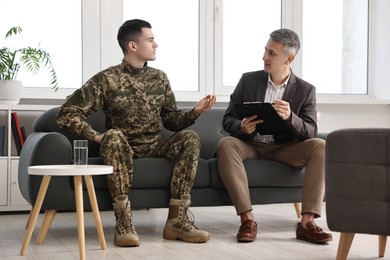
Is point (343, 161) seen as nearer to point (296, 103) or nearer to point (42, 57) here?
point (296, 103)

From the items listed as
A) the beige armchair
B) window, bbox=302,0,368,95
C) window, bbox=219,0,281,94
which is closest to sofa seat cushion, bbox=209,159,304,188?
the beige armchair

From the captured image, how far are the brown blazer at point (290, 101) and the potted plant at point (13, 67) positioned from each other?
156 cm

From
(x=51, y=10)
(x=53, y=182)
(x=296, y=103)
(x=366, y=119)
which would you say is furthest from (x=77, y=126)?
(x=366, y=119)

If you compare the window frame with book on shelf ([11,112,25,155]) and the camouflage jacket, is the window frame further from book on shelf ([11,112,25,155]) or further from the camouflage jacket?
the camouflage jacket

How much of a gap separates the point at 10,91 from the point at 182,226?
6.46ft

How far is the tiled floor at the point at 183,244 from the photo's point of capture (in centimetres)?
309

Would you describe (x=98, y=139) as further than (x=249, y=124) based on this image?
No

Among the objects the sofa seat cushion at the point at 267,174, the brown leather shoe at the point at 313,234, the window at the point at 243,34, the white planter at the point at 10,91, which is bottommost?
the brown leather shoe at the point at 313,234

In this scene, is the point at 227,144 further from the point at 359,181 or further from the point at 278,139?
the point at 359,181

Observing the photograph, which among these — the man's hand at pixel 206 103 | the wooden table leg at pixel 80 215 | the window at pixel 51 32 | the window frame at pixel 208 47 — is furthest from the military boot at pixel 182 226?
the window at pixel 51 32

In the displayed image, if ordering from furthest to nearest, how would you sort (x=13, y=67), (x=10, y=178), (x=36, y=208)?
(x=13, y=67)
(x=10, y=178)
(x=36, y=208)

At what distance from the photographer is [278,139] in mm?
3869

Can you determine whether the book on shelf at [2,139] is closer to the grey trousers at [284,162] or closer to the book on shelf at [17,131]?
the book on shelf at [17,131]

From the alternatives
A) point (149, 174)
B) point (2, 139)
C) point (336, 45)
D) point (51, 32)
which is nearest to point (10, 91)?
point (2, 139)
